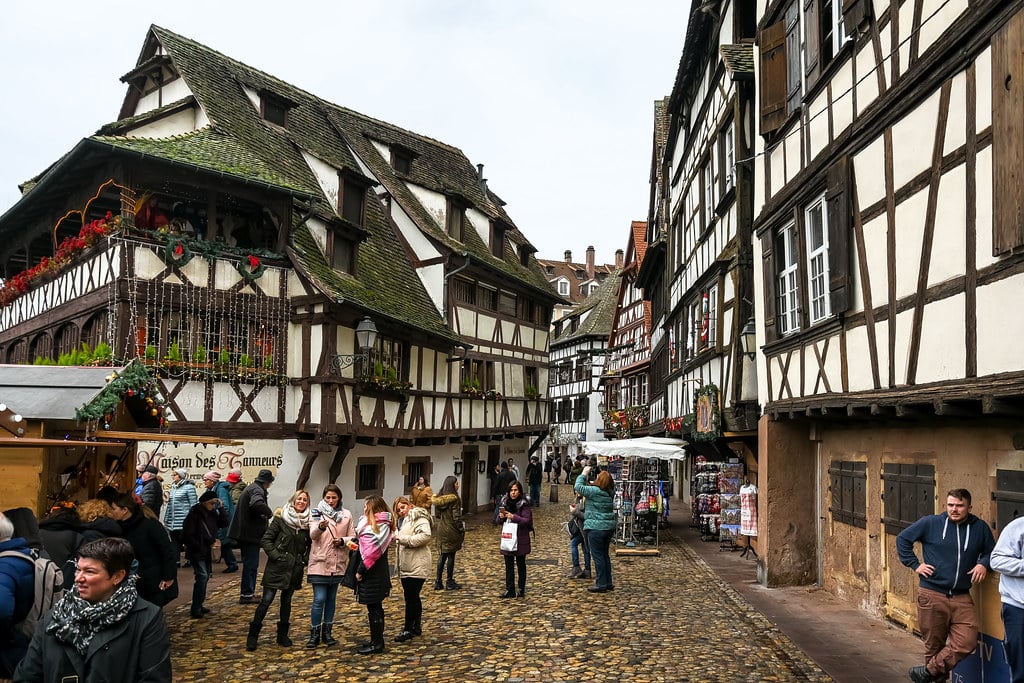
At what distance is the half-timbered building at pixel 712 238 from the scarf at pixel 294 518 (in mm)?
8240

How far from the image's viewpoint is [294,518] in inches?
372

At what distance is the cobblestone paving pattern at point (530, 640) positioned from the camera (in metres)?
8.42

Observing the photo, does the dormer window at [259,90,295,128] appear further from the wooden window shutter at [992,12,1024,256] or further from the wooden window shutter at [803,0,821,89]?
the wooden window shutter at [992,12,1024,256]

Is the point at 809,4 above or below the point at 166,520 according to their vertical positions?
above

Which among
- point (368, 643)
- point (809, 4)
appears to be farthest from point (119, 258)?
point (809, 4)

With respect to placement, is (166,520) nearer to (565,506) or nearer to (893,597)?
(893,597)

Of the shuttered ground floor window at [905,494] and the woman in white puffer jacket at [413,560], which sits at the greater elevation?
the shuttered ground floor window at [905,494]

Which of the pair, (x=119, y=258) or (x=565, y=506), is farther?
(x=565, y=506)

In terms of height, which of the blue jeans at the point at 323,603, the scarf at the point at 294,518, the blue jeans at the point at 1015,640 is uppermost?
the scarf at the point at 294,518

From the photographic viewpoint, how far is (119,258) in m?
16.8

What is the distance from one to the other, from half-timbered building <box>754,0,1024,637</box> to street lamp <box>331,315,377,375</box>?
819 centimetres

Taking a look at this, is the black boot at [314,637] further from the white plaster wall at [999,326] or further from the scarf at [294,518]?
the white plaster wall at [999,326]

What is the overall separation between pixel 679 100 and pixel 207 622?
1804cm

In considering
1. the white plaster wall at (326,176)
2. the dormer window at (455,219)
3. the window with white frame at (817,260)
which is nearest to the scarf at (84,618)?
the window with white frame at (817,260)
